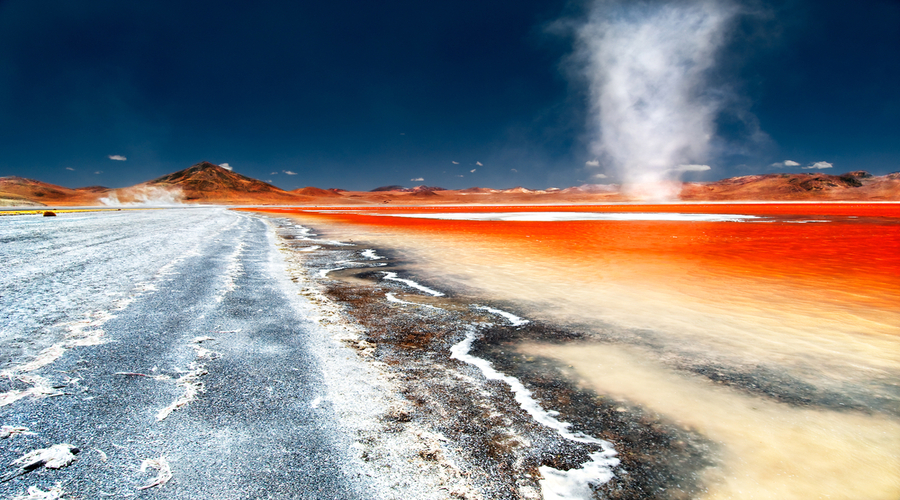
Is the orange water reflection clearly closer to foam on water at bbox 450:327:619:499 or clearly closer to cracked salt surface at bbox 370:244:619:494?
cracked salt surface at bbox 370:244:619:494

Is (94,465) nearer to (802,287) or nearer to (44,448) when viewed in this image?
(44,448)

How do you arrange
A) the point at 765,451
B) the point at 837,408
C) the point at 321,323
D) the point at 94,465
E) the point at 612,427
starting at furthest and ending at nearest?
1. the point at 321,323
2. the point at 837,408
3. the point at 612,427
4. the point at 765,451
5. the point at 94,465

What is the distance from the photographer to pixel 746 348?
4.69m

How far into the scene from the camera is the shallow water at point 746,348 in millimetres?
2596

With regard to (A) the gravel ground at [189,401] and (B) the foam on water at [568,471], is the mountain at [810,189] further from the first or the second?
(A) the gravel ground at [189,401]

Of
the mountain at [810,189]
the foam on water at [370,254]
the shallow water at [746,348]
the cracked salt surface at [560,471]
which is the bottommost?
the shallow water at [746,348]

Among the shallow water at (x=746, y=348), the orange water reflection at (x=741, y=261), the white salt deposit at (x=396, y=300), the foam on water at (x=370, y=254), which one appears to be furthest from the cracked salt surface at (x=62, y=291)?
the orange water reflection at (x=741, y=261)

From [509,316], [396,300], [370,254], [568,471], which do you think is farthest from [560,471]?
[370,254]

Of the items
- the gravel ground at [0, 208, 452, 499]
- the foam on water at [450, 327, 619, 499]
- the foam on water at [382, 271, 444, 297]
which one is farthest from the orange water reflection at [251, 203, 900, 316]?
the gravel ground at [0, 208, 452, 499]

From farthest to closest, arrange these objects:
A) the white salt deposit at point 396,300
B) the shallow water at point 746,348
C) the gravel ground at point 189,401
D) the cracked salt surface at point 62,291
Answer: the white salt deposit at point 396,300 → the cracked salt surface at point 62,291 → the shallow water at point 746,348 → the gravel ground at point 189,401

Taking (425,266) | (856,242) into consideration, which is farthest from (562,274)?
(856,242)

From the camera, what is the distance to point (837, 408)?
3256 mm

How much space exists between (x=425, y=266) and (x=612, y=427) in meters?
8.00

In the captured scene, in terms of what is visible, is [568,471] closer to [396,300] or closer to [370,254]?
[396,300]
